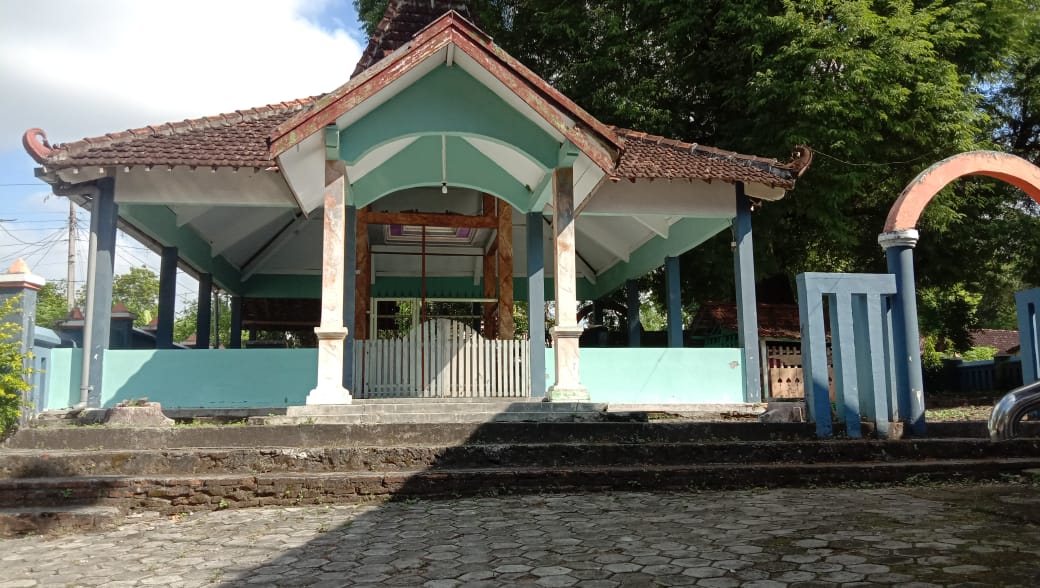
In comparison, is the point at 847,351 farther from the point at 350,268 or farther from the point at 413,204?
the point at 413,204

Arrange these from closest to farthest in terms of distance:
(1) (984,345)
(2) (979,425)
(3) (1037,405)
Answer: (3) (1037,405) < (2) (979,425) < (1) (984,345)

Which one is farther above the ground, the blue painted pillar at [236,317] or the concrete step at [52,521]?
the blue painted pillar at [236,317]

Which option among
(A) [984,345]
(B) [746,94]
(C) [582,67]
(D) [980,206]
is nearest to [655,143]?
(B) [746,94]

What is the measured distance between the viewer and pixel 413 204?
12.8m

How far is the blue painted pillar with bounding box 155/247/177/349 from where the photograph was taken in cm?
1070

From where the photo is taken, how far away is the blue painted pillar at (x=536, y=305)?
983 centimetres

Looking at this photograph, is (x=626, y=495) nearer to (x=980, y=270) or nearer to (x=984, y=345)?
(x=980, y=270)

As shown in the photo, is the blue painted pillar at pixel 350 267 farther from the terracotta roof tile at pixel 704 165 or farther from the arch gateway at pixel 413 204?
the terracotta roof tile at pixel 704 165

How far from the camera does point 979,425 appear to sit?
7.27 meters

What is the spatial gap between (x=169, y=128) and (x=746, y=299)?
8083 millimetres

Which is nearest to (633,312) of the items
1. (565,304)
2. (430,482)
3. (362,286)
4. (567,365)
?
(362,286)

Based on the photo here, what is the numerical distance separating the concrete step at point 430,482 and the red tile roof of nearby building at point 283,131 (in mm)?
3386

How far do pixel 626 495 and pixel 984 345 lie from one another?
120 ft

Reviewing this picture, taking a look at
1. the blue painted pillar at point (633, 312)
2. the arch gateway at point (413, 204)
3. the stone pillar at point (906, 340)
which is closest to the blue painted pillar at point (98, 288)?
the arch gateway at point (413, 204)
